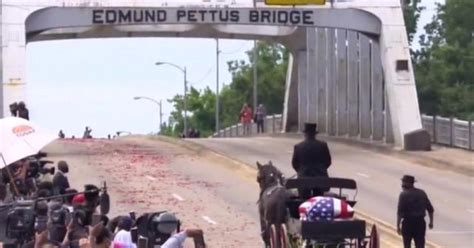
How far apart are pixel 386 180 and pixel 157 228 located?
92.8ft

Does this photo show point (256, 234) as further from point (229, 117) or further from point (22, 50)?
point (229, 117)

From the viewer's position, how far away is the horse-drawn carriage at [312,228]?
2141 cm

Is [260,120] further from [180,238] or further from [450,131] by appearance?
[180,238]

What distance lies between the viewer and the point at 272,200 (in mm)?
23359

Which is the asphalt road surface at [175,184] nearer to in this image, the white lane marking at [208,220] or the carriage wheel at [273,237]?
the white lane marking at [208,220]

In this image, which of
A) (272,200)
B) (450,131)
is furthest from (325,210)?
(450,131)

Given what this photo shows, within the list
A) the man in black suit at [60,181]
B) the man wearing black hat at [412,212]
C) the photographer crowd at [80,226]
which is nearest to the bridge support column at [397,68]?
the man in black suit at [60,181]

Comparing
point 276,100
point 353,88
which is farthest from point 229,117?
point 353,88

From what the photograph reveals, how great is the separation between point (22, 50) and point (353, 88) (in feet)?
59.7

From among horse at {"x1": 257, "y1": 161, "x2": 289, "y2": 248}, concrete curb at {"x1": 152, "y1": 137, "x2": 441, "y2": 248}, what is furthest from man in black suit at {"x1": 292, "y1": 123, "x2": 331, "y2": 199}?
concrete curb at {"x1": 152, "y1": 137, "x2": 441, "y2": 248}

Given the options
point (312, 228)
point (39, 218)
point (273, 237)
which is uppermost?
point (39, 218)

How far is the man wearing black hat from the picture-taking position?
82.0 feet

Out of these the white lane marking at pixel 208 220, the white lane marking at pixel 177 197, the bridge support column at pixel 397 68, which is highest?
the bridge support column at pixel 397 68

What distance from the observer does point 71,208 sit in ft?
63.1
